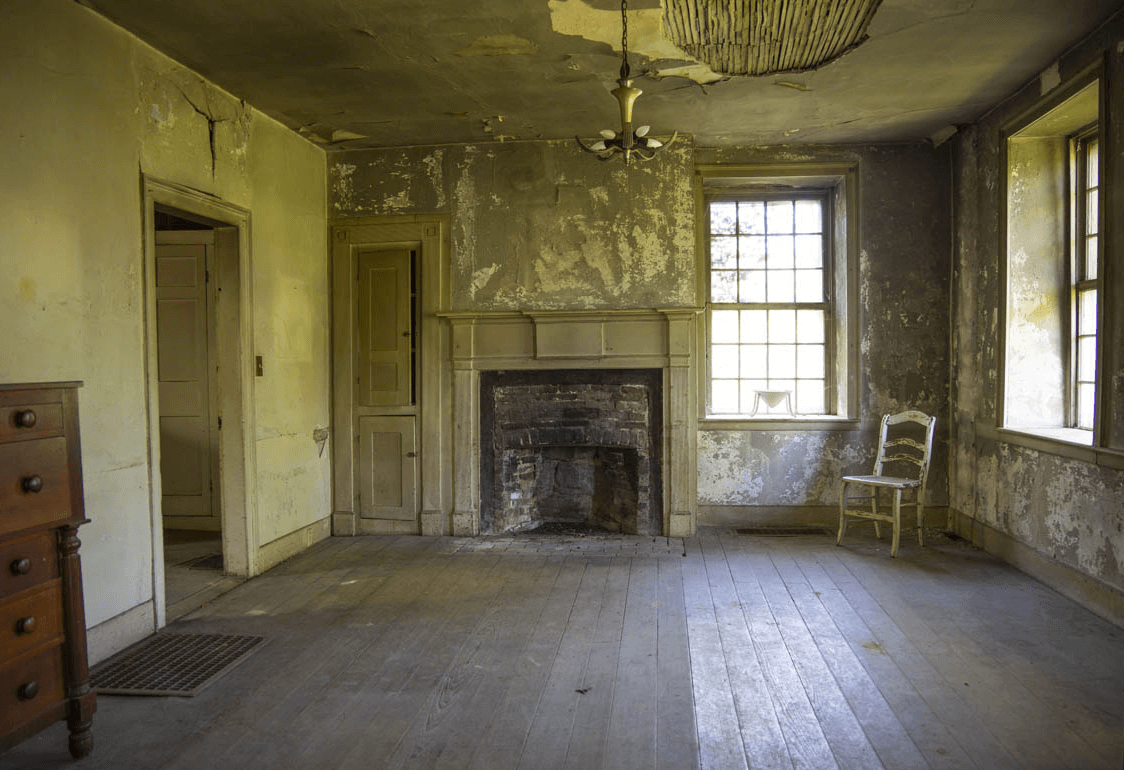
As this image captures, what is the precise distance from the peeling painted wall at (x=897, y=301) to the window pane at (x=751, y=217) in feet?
1.56

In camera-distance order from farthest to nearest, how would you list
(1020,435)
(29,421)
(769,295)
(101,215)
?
(769,295) → (1020,435) → (101,215) → (29,421)

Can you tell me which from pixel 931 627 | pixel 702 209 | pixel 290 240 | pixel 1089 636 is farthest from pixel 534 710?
pixel 702 209

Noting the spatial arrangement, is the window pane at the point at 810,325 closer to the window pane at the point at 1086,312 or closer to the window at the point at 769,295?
the window at the point at 769,295

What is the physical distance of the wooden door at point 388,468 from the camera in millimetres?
6000

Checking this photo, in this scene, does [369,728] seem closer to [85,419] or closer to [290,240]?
[85,419]

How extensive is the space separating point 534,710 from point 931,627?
6.74 feet

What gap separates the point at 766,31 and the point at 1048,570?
3.33m

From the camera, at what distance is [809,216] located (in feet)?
20.7

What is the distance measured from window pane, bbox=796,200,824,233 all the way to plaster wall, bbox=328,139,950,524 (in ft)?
1.30

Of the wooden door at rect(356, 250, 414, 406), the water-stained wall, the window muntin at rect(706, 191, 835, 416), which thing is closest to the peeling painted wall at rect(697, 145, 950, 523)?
the water-stained wall

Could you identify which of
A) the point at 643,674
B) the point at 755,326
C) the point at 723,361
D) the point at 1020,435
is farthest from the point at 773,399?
the point at 643,674

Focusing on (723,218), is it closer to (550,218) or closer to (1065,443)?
(550,218)

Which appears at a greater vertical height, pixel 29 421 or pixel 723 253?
pixel 723 253

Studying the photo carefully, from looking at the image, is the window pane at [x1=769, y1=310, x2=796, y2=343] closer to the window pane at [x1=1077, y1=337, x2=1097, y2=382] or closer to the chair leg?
the chair leg
